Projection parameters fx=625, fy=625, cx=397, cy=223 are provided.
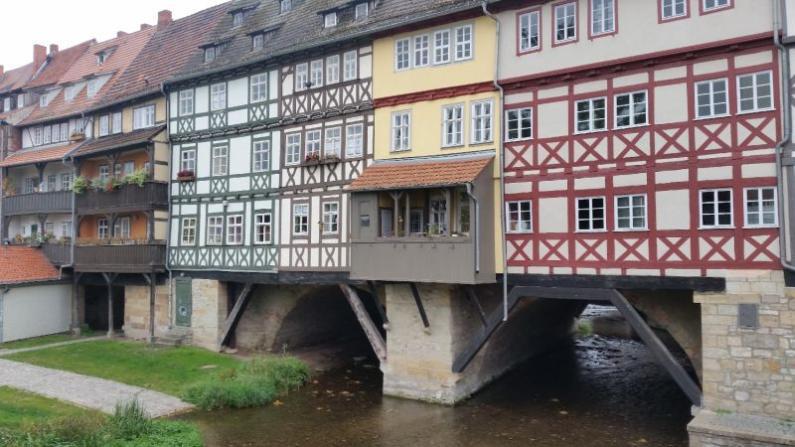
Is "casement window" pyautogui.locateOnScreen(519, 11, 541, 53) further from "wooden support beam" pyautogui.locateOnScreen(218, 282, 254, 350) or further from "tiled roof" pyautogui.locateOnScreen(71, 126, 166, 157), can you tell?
"tiled roof" pyautogui.locateOnScreen(71, 126, 166, 157)

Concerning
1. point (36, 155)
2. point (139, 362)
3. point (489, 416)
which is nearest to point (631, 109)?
point (489, 416)

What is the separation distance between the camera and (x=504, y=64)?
53.8ft

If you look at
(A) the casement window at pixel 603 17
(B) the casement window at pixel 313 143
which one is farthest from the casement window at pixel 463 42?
(B) the casement window at pixel 313 143

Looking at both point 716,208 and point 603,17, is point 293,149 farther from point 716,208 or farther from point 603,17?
point 716,208

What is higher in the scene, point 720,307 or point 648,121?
point 648,121

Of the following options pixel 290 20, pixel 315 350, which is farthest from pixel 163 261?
pixel 290 20

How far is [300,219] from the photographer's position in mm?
20438

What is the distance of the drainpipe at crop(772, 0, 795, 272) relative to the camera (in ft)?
41.7

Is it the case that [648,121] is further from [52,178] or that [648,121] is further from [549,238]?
[52,178]

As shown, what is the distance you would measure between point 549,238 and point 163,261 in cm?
1548

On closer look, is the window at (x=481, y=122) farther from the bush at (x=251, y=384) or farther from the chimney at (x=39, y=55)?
the chimney at (x=39, y=55)

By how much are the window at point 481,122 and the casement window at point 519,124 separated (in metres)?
0.50

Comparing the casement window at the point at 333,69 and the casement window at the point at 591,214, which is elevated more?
the casement window at the point at 333,69

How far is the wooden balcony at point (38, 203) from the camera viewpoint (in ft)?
89.5
